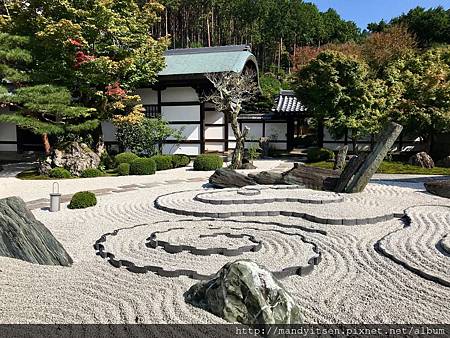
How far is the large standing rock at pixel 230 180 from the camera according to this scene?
1085 centimetres

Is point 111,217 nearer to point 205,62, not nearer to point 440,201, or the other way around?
point 440,201

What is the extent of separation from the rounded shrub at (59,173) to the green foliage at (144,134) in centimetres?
407

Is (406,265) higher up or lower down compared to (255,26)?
lower down

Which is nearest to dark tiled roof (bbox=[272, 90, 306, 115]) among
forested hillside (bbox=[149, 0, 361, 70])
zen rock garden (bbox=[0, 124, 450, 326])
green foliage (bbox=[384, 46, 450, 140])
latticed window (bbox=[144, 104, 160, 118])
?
green foliage (bbox=[384, 46, 450, 140])

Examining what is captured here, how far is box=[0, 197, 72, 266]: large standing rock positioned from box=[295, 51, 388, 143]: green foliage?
14343 mm

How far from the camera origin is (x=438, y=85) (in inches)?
630

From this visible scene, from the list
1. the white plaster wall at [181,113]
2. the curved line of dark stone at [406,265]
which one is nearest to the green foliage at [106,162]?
the white plaster wall at [181,113]

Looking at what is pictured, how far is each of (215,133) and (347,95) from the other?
7074mm

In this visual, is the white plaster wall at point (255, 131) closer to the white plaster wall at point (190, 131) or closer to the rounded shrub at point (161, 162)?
the white plaster wall at point (190, 131)

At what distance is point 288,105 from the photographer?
22.2m

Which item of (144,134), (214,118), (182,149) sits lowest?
(182,149)

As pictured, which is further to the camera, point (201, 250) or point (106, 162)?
point (106, 162)

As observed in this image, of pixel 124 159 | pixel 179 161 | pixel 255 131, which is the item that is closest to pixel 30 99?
pixel 124 159

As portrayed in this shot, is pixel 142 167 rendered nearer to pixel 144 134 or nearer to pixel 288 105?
pixel 144 134
